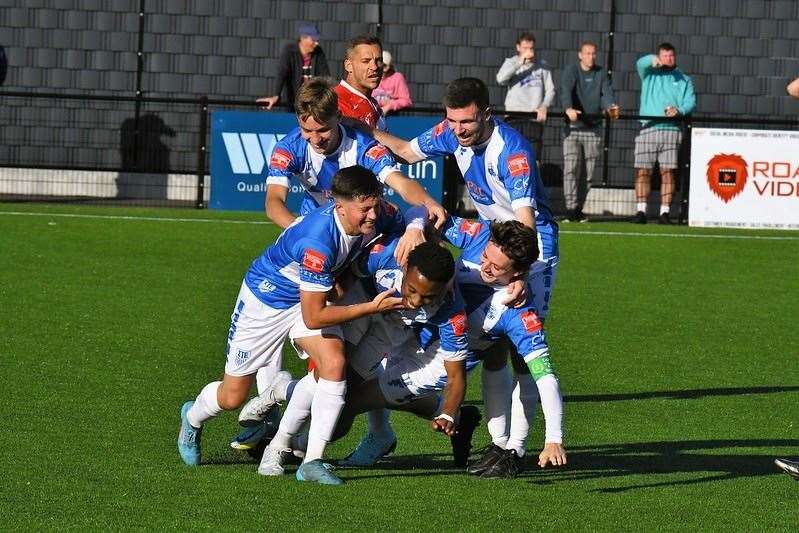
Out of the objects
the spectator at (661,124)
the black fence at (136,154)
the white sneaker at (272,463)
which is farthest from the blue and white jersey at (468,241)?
the black fence at (136,154)

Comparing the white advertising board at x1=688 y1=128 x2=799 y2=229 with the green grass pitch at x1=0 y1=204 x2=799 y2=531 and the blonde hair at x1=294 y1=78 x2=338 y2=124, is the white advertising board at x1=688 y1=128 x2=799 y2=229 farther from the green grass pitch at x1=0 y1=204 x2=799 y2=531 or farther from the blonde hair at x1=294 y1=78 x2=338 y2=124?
the blonde hair at x1=294 y1=78 x2=338 y2=124

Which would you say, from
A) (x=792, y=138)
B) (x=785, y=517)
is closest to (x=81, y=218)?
(x=792, y=138)

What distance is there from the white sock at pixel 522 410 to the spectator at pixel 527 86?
10.8m

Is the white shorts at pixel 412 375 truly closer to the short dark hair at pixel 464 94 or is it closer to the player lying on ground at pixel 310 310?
the player lying on ground at pixel 310 310

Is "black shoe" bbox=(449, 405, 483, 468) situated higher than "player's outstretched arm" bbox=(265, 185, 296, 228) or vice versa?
"player's outstretched arm" bbox=(265, 185, 296, 228)

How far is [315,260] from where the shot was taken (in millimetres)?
6457

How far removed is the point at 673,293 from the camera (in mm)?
13258

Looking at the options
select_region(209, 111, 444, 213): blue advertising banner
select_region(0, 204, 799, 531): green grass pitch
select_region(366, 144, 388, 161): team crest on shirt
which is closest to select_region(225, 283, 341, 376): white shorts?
select_region(0, 204, 799, 531): green grass pitch

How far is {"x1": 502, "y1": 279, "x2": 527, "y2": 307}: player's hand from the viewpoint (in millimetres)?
6625

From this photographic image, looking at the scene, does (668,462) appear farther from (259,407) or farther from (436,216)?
(259,407)

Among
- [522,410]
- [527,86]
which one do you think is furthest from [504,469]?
[527,86]

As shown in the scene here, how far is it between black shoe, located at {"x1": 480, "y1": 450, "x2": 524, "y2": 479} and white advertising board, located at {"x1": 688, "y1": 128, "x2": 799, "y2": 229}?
10.8 m

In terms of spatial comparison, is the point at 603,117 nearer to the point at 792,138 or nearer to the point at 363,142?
the point at 792,138

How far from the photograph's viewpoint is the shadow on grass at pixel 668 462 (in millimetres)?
7000
